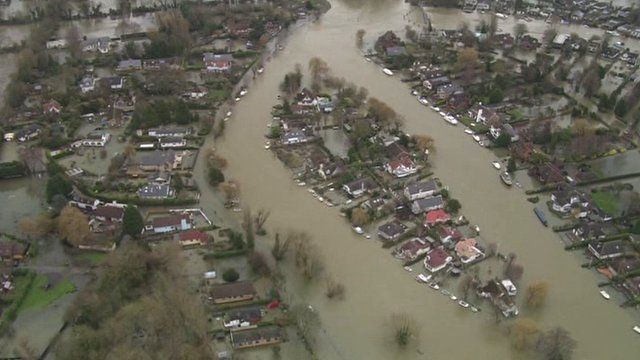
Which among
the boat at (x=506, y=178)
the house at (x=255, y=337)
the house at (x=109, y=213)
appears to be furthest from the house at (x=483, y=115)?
the house at (x=109, y=213)

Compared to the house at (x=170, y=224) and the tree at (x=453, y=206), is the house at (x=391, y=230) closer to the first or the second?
the tree at (x=453, y=206)

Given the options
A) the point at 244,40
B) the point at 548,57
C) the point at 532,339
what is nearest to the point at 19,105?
the point at 244,40

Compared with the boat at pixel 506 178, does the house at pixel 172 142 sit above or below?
above

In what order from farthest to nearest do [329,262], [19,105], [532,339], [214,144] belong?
1. [19,105]
2. [214,144]
3. [329,262]
4. [532,339]

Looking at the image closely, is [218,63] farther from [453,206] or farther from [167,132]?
[453,206]

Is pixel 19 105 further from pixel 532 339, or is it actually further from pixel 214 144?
pixel 532 339

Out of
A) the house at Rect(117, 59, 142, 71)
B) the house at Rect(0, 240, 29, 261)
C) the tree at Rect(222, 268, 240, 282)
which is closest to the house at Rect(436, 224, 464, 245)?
the tree at Rect(222, 268, 240, 282)

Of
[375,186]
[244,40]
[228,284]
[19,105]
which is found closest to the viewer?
[228,284]

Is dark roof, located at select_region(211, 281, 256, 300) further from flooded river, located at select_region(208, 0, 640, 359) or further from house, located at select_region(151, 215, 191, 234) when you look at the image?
house, located at select_region(151, 215, 191, 234)
